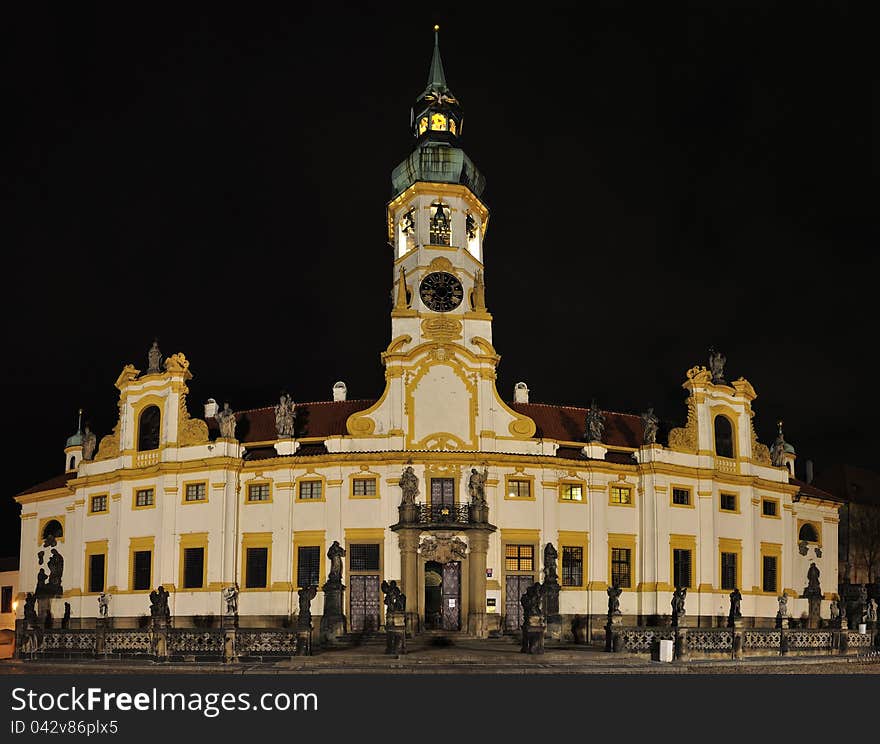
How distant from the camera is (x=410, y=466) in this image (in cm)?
5600

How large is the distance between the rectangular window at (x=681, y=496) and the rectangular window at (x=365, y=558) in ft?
47.8

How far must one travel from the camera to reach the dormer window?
203 feet

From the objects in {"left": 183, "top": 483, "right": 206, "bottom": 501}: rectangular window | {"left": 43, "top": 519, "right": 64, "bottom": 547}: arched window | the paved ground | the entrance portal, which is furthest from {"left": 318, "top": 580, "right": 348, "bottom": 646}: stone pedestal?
{"left": 43, "top": 519, "right": 64, "bottom": 547}: arched window

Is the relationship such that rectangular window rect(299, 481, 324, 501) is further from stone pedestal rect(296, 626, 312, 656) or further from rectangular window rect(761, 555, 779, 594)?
rectangular window rect(761, 555, 779, 594)

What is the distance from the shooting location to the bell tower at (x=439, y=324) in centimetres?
5747

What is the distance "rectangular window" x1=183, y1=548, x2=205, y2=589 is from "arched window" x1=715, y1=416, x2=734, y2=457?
25.2 m

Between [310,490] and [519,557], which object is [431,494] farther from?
[310,490]

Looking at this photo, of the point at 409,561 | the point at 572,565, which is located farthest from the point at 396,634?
the point at 572,565

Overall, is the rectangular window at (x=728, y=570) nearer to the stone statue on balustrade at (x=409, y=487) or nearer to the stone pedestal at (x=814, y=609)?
the stone pedestal at (x=814, y=609)

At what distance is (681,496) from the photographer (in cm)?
6044

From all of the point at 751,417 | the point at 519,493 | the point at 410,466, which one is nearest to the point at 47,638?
the point at 410,466

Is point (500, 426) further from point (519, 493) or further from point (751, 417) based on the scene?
point (751, 417)

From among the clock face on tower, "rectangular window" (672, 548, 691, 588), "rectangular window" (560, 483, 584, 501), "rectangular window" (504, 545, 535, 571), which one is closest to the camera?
"rectangular window" (504, 545, 535, 571)

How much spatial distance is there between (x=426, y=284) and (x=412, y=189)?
5186 millimetres
